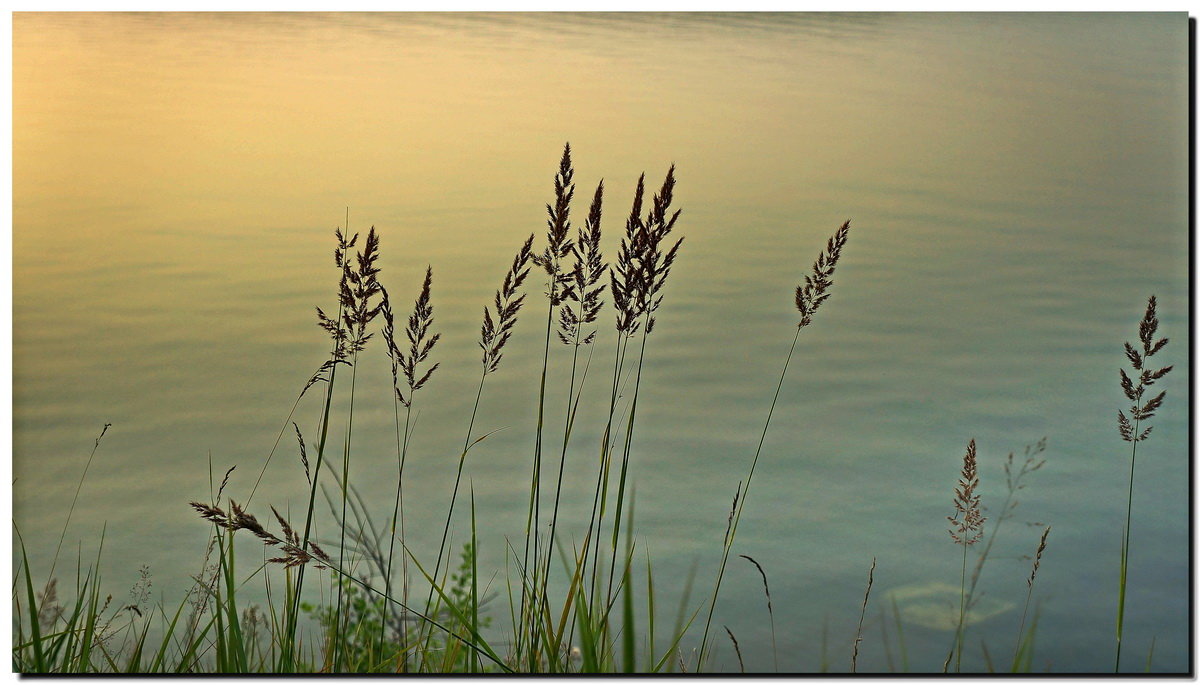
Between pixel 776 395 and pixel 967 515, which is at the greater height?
pixel 776 395

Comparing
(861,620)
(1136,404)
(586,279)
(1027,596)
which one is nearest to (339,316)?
(586,279)

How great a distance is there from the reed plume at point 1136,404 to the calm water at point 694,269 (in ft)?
0.08

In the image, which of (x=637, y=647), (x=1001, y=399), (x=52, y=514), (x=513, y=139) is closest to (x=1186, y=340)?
(x=1001, y=399)

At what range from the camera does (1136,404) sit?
203cm

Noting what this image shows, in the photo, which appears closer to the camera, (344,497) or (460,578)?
(344,497)

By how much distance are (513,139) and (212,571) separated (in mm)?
990

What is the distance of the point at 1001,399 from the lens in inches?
80.8

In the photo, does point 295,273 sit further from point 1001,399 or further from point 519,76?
point 1001,399

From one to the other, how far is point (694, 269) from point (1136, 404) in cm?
87

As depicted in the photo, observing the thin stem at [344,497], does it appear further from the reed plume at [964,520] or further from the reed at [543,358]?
the reed plume at [964,520]

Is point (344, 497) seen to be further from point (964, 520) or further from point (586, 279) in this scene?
point (964, 520)

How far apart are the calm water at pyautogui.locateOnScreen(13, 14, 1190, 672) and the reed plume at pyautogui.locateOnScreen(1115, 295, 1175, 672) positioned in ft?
0.08

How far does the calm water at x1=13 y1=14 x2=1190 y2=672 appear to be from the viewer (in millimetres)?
2021

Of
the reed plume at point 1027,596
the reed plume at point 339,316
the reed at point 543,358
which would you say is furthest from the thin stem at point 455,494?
the reed plume at point 1027,596
